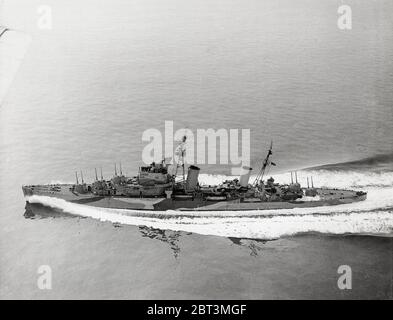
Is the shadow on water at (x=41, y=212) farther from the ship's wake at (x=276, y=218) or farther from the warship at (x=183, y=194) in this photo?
the warship at (x=183, y=194)

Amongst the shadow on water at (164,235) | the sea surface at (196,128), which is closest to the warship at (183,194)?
the sea surface at (196,128)

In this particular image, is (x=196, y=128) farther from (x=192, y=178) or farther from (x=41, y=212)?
(x=41, y=212)

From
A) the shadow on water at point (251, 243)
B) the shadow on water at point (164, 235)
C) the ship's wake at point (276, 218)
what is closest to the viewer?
the shadow on water at point (251, 243)

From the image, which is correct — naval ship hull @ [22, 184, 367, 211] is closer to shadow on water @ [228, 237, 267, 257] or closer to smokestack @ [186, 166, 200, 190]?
smokestack @ [186, 166, 200, 190]

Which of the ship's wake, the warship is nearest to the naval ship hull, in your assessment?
the warship

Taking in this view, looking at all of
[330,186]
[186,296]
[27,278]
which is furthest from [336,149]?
[27,278]
